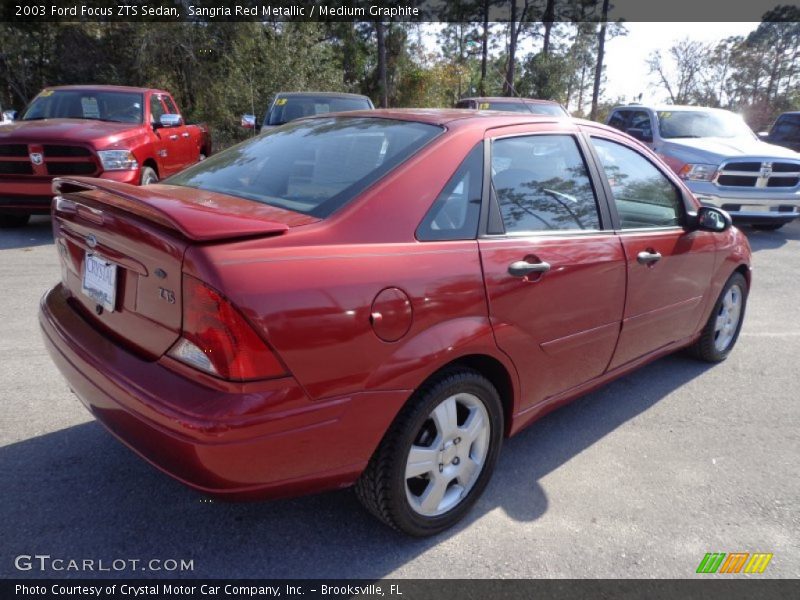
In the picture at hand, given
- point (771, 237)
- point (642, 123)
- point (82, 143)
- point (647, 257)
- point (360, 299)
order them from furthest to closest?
point (642, 123)
point (771, 237)
point (82, 143)
point (647, 257)
point (360, 299)

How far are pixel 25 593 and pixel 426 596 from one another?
4.57 ft

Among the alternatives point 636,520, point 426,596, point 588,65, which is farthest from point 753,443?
point 588,65

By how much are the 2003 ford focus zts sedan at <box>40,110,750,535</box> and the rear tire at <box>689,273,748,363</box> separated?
118 cm

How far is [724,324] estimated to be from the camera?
4371 millimetres

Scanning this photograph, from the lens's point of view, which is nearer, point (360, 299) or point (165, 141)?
point (360, 299)

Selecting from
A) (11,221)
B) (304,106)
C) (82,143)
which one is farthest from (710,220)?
(11,221)

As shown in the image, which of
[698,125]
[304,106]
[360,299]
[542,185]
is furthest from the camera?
[698,125]

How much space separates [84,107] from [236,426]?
8.31 metres

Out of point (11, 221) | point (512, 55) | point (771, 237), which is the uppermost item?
point (512, 55)

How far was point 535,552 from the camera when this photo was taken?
2.41 metres

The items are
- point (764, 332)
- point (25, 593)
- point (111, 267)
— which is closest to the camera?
point (25, 593)

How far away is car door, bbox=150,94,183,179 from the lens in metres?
8.52

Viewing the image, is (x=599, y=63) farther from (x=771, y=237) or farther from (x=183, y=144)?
(x=183, y=144)

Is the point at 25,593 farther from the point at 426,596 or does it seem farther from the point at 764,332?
the point at 764,332
